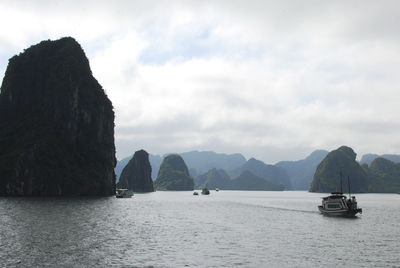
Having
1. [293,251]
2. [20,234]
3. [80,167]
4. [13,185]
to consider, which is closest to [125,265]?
[293,251]

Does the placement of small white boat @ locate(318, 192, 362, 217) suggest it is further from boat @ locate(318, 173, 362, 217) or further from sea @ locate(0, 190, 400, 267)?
sea @ locate(0, 190, 400, 267)

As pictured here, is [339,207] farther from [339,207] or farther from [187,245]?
[187,245]

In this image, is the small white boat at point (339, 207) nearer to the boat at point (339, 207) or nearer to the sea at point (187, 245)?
the boat at point (339, 207)

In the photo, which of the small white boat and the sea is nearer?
the sea

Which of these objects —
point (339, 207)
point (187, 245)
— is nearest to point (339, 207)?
point (339, 207)

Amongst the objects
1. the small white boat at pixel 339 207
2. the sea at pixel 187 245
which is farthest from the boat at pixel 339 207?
the sea at pixel 187 245

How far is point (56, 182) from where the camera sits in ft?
583

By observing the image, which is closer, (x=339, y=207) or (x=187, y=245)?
(x=187, y=245)

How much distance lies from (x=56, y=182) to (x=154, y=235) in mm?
132599

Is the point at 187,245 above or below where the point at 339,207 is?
below

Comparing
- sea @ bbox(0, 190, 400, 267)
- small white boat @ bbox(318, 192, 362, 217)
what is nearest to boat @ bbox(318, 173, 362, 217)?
small white boat @ bbox(318, 192, 362, 217)

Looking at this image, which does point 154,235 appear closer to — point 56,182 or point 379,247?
point 379,247

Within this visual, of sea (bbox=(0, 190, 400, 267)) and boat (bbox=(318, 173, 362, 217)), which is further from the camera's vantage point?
boat (bbox=(318, 173, 362, 217))

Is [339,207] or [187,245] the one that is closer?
[187,245]
